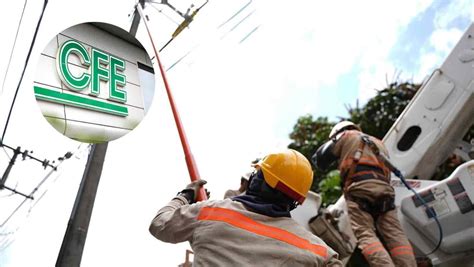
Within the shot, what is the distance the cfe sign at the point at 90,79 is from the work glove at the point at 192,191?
1677 mm

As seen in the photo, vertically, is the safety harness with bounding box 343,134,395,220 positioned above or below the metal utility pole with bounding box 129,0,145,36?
below

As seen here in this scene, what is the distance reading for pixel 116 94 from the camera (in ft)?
12.3

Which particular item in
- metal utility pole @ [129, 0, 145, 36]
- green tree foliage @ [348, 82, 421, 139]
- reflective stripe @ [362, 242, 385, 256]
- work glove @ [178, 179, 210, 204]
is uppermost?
metal utility pole @ [129, 0, 145, 36]

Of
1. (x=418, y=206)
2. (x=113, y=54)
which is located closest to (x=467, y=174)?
(x=418, y=206)

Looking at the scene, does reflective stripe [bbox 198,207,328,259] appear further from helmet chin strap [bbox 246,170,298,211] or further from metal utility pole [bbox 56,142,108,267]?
metal utility pole [bbox 56,142,108,267]

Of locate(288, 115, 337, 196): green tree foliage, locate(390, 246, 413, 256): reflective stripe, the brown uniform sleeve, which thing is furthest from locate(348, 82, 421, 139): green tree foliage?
the brown uniform sleeve

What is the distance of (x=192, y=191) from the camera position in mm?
2172

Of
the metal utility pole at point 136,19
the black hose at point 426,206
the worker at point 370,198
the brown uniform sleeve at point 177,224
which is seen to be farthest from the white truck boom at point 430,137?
the metal utility pole at point 136,19

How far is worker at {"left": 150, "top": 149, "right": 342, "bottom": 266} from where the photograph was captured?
6.01 feet

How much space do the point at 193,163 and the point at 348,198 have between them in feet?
7.43

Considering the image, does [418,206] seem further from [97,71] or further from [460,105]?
[97,71]

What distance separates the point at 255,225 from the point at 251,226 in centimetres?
2

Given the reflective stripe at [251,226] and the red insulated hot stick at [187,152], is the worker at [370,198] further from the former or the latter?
the reflective stripe at [251,226]

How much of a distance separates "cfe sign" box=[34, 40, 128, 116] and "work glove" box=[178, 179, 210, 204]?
1677 mm
